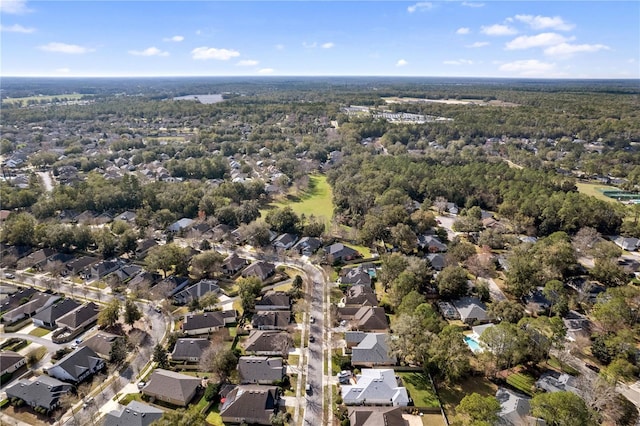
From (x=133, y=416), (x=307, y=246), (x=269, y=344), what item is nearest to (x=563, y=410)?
(x=269, y=344)

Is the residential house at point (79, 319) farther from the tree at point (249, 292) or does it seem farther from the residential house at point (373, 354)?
the residential house at point (373, 354)

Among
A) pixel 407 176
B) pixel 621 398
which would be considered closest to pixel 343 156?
pixel 407 176

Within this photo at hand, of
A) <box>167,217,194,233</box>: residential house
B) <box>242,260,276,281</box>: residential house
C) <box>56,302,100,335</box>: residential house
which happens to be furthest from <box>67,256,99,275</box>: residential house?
<box>242,260,276,281</box>: residential house

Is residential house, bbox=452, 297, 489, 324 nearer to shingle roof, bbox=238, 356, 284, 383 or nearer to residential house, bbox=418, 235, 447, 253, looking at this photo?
residential house, bbox=418, 235, 447, 253

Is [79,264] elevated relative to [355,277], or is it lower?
elevated

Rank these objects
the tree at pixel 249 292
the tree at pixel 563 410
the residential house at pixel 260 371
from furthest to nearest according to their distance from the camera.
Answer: the tree at pixel 249 292
the residential house at pixel 260 371
the tree at pixel 563 410

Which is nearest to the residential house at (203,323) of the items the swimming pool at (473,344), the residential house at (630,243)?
the swimming pool at (473,344)

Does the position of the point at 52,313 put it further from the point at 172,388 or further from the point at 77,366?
the point at 172,388
